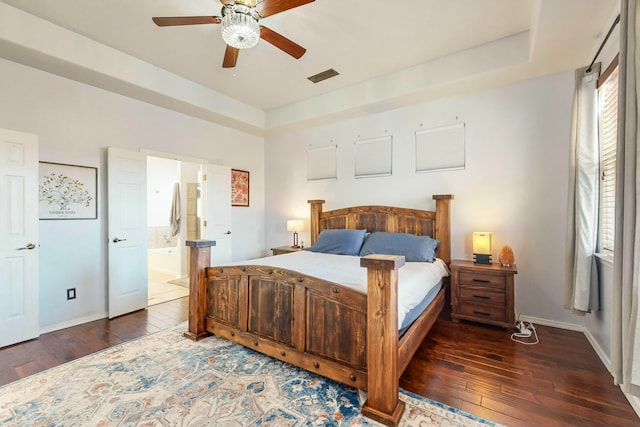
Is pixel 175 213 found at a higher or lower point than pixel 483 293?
higher

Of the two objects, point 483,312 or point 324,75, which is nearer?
point 483,312

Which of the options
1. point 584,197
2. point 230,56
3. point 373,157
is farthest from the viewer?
point 373,157

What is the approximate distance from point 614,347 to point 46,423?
326 centimetres

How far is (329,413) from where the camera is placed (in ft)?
5.76

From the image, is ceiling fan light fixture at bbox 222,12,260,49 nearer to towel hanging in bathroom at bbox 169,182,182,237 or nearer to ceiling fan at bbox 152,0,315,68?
ceiling fan at bbox 152,0,315,68

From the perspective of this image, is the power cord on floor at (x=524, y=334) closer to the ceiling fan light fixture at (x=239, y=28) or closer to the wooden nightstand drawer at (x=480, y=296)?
the wooden nightstand drawer at (x=480, y=296)

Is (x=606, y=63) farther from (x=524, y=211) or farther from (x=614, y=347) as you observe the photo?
(x=614, y=347)

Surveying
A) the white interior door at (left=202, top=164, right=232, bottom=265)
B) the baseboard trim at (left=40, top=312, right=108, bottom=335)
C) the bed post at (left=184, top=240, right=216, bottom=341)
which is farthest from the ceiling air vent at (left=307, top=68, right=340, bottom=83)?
the baseboard trim at (left=40, top=312, right=108, bottom=335)

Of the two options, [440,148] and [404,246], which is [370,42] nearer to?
[440,148]

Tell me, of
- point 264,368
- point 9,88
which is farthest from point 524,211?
point 9,88

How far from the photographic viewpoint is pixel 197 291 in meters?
2.82

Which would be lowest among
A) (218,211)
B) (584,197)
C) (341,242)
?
(341,242)

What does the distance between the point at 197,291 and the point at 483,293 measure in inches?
117

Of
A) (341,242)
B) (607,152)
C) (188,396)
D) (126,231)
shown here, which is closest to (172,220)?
(126,231)
